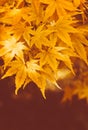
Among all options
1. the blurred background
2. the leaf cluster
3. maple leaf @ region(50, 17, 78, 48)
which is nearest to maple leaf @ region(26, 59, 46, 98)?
the leaf cluster

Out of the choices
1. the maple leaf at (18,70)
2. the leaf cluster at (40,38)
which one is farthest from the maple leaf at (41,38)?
the maple leaf at (18,70)

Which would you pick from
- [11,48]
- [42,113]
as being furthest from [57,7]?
[42,113]

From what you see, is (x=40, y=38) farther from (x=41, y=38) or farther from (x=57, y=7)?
(x=57, y=7)

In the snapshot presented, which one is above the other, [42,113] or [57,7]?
[57,7]

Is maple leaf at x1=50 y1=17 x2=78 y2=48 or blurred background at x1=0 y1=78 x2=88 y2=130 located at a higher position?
maple leaf at x1=50 y1=17 x2=78 y2=48

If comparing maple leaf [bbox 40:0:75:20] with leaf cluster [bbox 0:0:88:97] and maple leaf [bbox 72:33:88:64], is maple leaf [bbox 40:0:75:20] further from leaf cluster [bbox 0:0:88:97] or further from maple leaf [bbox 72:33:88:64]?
maple leaf [bbox 72:33:88:64]

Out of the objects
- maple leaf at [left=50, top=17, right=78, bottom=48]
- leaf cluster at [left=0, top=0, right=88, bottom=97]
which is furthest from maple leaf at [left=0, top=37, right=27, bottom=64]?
maple leaf at [left=50, top=17, right=78, bottom=48]

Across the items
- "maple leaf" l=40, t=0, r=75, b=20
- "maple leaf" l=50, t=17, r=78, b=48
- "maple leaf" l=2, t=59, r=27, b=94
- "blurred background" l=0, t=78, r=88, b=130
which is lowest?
"blurred background" l=0, t=78, r=88, b=130

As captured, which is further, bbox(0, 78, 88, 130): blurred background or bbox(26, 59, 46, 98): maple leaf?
bbox(0, 78, 88, 130): blurred background
